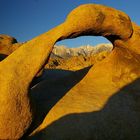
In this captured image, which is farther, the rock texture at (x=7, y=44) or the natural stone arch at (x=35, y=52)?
the rock texture at (x=7, y=44)

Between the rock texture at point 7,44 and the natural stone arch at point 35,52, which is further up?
the natural stone arch at point 35,52

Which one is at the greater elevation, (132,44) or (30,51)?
(30,51)

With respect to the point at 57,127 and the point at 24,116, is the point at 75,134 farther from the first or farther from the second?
the point at 24,116

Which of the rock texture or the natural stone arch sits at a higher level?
the natural stone arch

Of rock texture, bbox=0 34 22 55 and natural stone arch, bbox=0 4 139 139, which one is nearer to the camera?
natural stone arch, bbox=0 4 139 139

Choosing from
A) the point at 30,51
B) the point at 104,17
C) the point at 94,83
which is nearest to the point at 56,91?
the point at 94,83

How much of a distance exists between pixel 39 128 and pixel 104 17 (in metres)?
3.06

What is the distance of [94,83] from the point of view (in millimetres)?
8500

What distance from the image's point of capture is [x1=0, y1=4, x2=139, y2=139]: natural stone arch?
21.3ft

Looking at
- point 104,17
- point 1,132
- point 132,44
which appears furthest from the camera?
point 132,44

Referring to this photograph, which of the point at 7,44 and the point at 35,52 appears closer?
the point at 35,52

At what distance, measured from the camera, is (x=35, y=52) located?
7223 millimetres

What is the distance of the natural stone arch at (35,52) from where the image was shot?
21.3ft

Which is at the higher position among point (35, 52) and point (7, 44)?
point (35, 52)
